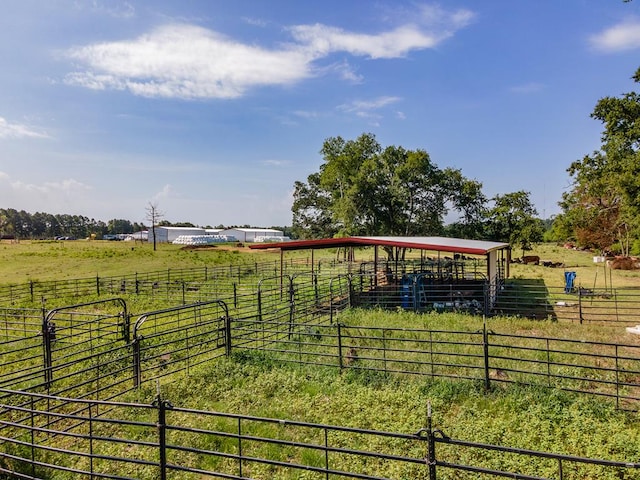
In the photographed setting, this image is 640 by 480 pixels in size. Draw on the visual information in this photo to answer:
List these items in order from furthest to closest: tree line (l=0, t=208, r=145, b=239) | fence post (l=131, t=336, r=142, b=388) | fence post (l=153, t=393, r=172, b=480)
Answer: tree line (l=0, t=208, r=145, b=239), fence post (l=131, t=336, r=142, b=388), fence post (l=153, t=393, r=172, b=480)

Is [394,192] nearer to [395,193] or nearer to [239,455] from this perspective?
[395,193]

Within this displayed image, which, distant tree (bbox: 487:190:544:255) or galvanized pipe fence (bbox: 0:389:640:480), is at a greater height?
distant tree (bbox: 487:190:544:255)

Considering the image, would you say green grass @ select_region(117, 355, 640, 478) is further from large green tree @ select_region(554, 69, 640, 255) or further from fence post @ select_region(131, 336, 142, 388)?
large green tree @ select_region(554, 69, 640, 255)

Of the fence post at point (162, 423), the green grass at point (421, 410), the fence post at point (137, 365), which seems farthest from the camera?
the fence post at point (137, 365)

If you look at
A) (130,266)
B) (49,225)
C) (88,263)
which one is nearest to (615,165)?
(130,266)

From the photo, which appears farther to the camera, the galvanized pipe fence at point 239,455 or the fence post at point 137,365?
the fence post at point 137,365

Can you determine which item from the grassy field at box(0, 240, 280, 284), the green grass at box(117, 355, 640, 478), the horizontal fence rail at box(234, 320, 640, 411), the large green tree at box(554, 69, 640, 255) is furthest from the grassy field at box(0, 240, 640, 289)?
the green grass at box(117, 355, 640, 478)

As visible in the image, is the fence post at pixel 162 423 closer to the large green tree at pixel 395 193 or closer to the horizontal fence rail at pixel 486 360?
the horizontal fence rail at pixel 486 360

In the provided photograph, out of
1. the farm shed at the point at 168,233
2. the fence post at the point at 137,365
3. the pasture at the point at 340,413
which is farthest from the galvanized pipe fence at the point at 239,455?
the farm shed at the point at 168,233

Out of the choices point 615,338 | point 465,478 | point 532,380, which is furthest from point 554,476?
point 615,338

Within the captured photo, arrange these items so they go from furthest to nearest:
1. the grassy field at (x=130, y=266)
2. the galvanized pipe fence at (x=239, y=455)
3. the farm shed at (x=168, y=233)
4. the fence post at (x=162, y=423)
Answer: the farm shed at (x=168, y=233) → the grassy field at (x=130, y=266) → the galvanized pipe fence at (x=239, y=455) → the fence post at (x=162, y=423)

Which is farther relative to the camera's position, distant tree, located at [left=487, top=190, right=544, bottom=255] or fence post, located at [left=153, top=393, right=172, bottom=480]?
distant tree, located at [left=487, top=190, right=544, bottom=255]

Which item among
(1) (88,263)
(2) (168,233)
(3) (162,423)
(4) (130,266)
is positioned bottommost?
(4) (130,266)

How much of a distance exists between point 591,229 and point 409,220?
2246 cm
